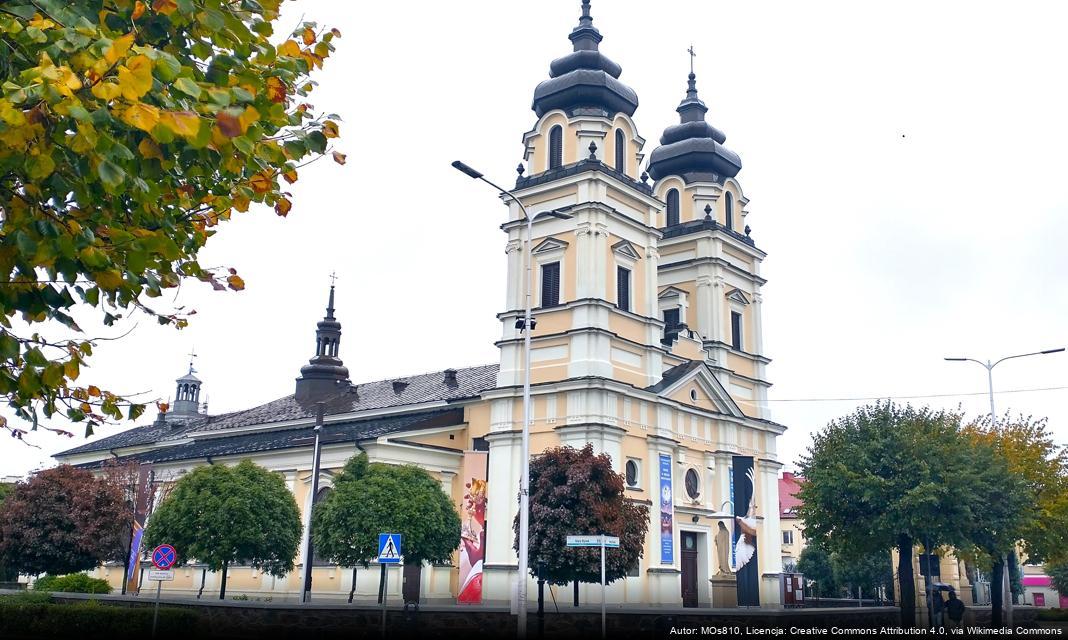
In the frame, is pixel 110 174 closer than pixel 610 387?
Yes

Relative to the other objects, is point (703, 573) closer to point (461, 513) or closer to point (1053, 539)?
point (461, 513)

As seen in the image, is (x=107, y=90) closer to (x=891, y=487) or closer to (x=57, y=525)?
(x=891, y=487)

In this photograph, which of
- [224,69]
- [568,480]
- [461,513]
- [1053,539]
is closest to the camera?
[224,69]

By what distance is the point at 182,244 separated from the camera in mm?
8758

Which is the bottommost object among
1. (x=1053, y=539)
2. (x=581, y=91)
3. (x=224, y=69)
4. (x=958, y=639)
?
(x=958, y=639)

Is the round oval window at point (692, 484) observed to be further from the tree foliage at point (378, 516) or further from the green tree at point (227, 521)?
the green tree at point (227, 521)

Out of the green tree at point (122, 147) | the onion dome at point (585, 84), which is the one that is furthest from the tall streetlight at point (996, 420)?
the green tree at point (122, 147)

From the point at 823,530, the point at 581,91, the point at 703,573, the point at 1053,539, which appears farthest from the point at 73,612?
the point at 1053,539

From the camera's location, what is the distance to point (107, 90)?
5.98m

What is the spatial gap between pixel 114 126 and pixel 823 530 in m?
34.9

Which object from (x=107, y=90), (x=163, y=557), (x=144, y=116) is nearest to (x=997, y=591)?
(x=163, y=557)

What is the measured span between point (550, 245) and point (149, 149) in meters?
38.8

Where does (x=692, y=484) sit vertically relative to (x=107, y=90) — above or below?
above

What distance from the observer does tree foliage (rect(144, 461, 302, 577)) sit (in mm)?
38250
